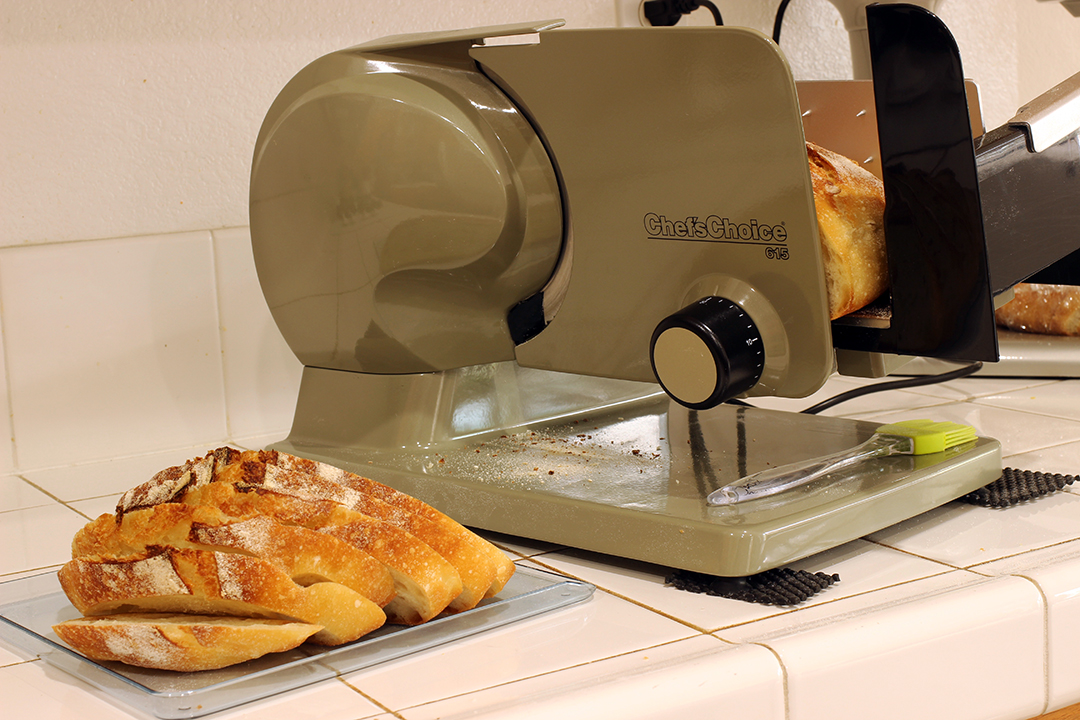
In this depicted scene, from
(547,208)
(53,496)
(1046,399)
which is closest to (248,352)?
(53,496)

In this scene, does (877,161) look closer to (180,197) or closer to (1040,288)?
(1040,288)

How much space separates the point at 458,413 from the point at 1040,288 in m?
0.79

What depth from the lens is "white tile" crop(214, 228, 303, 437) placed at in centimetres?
121

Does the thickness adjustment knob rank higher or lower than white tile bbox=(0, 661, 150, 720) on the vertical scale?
higher

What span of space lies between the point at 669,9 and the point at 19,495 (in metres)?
0.89

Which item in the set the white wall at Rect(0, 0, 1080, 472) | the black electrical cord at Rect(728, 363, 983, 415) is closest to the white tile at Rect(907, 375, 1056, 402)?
the black electrical cord at Rect(728, 363, 983, 415)

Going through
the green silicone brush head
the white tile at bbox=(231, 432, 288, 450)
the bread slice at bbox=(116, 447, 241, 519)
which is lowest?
the white tile at bbox=(231, 432, 288, 450)

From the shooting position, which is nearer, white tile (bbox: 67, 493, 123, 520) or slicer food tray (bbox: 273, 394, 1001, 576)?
slicer food tray (bbox: 273, 394, 1001, 576)

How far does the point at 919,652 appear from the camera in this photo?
613 mm

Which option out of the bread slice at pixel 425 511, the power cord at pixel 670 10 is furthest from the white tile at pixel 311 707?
the power cord at pixel 670 10

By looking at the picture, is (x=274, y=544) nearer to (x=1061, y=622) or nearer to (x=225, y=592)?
(x=225, y=592)

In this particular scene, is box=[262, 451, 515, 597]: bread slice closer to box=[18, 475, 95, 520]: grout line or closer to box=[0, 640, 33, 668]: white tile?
box=[0, 640, 33, 668]: white tile

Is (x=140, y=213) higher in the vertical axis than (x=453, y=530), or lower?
higher

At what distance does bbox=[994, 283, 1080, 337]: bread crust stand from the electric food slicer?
0.54 meters
